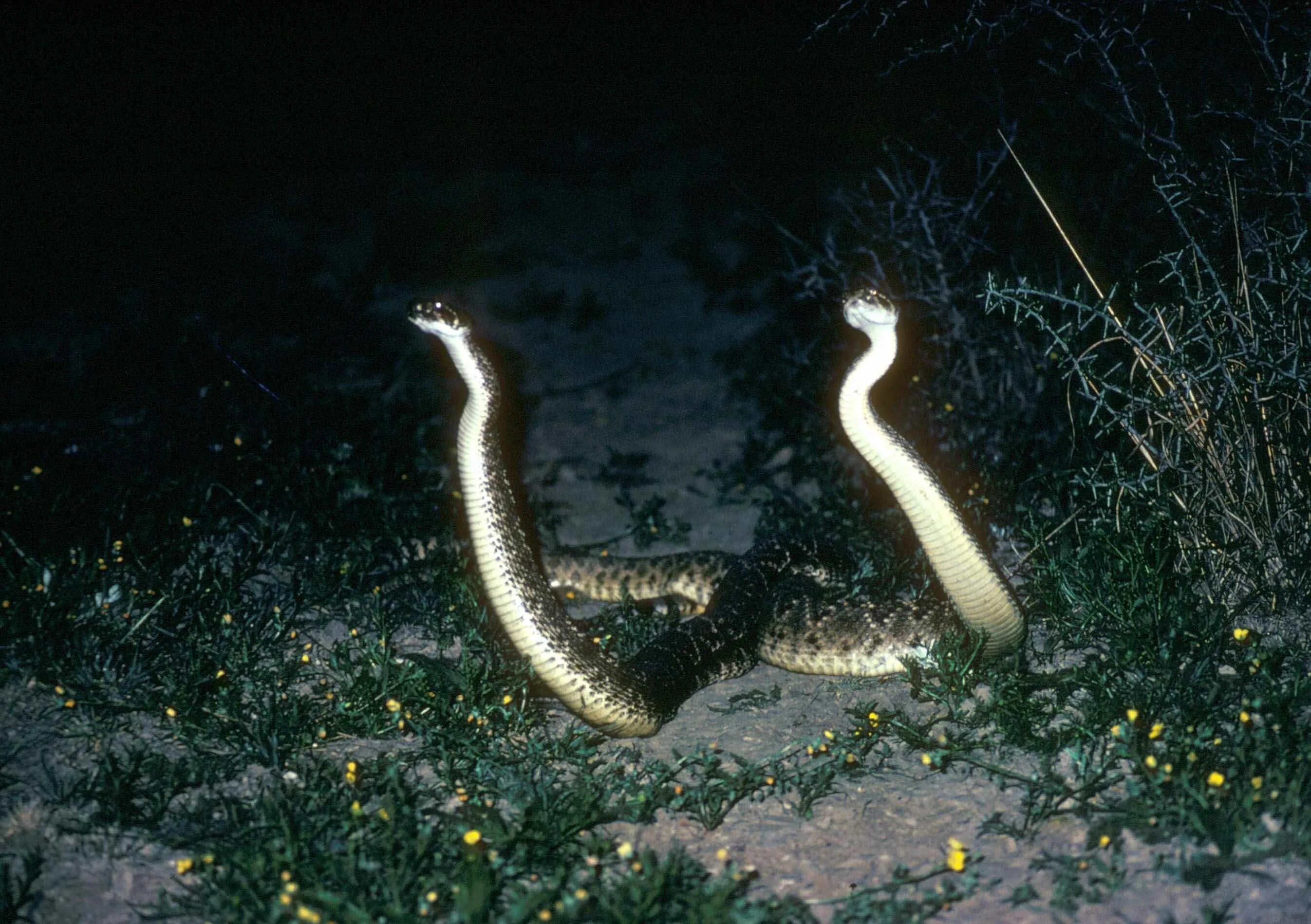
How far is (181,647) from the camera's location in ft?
16.3

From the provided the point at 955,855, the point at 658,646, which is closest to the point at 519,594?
the point at 658,646

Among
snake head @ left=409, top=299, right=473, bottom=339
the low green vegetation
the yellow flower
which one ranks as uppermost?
snake head @ left=409, top=299, right=473, bottom=339

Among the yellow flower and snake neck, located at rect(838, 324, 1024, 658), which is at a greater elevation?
snake neck, located at rect(838, 324, 1024, 658)

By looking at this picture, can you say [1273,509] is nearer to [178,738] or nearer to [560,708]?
[560,708]

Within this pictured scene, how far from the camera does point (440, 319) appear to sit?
182 inches

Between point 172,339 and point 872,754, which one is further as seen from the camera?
point 172,339

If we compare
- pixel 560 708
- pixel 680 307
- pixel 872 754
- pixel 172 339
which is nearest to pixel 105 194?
pixel 172 339

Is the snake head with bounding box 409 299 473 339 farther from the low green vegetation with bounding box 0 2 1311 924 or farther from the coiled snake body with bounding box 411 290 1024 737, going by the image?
the low green vegetation with bounding box 0 2 1311 924

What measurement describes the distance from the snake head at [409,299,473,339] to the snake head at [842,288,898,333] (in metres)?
1.64

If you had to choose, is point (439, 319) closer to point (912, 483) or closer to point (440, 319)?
point (440, 319)

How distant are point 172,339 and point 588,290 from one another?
4405 mm

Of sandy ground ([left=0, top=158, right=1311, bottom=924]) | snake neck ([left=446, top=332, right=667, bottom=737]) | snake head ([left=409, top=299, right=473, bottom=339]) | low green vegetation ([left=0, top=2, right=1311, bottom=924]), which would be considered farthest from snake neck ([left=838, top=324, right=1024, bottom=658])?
snake head ([left=409, top=299, right=473, bottom=339])

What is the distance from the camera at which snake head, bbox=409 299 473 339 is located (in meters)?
4.64

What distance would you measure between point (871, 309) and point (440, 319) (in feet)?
5.95
